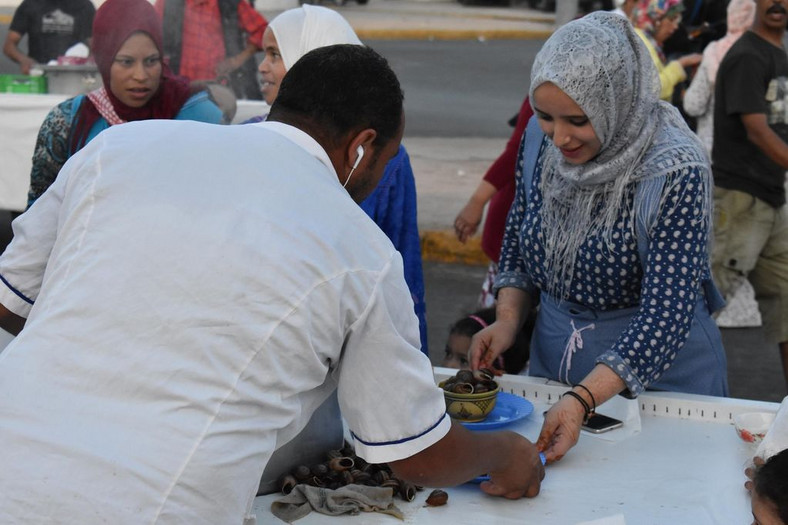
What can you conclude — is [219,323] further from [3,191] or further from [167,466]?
[3,191]

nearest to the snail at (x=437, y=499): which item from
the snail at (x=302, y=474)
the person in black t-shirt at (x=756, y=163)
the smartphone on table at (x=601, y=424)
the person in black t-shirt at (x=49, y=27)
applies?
the snail at (x=302, y=474)

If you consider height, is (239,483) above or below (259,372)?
below

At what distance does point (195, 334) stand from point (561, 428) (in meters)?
1.02

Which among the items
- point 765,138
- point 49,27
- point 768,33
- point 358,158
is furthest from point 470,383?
point 49,27

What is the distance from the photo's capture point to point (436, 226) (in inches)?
279

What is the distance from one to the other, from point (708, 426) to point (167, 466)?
1405 mm

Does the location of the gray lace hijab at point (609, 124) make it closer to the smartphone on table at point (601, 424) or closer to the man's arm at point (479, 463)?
the smartphone on table at point (601, 424)

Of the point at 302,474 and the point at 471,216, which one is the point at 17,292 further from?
the point at 471,216

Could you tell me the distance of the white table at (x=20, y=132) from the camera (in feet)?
18.1

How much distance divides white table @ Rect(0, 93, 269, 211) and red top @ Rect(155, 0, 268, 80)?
2.14ft

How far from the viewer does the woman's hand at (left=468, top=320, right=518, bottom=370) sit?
2.69m

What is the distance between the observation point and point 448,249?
6926 mm

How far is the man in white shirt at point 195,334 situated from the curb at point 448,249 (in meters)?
5.17

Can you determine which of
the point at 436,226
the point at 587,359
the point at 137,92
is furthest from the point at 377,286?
the point at 436,226
